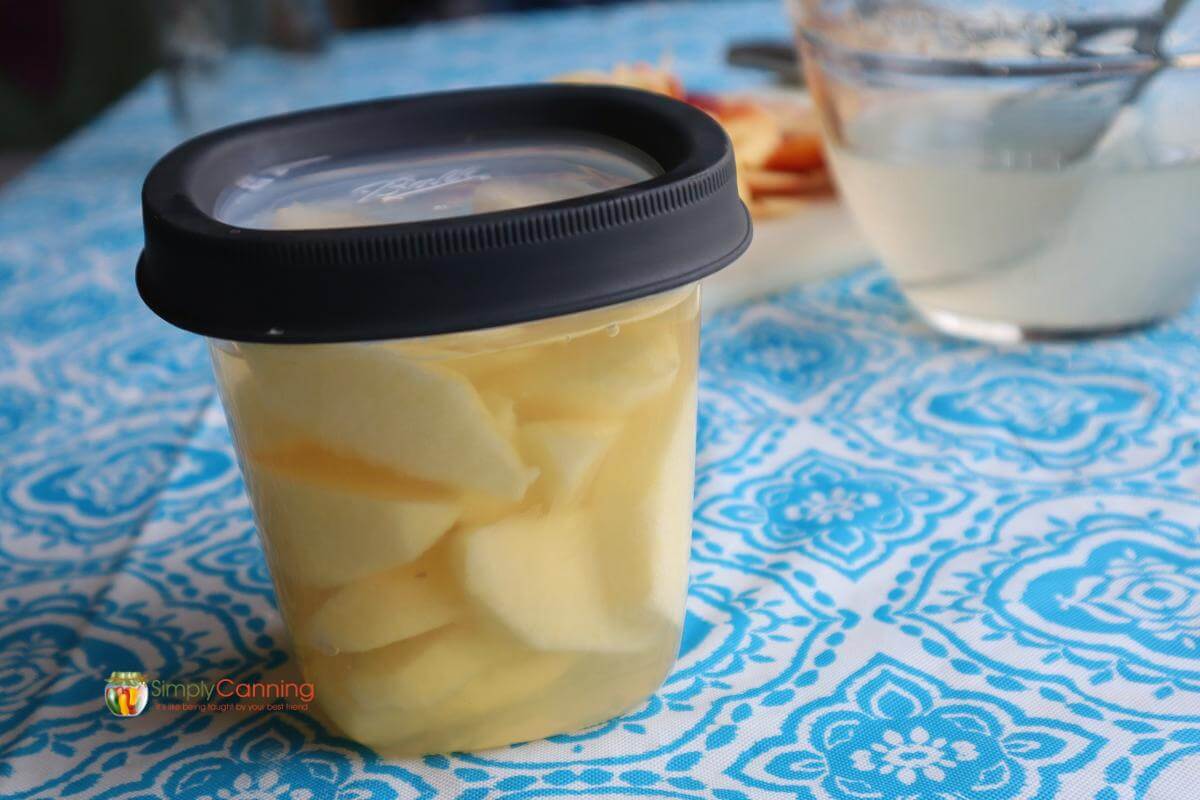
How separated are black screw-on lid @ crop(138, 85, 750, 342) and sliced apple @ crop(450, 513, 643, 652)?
0.08 metres

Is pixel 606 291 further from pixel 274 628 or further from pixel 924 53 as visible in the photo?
pixel 924 53

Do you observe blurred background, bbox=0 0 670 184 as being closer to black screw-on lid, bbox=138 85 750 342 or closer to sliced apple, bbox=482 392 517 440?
black screw-on lid, bbox=138 85 750 342

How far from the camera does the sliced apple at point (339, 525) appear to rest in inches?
15.5

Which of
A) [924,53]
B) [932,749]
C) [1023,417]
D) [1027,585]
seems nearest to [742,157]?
[924,53]

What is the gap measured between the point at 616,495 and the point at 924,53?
0.45 metres

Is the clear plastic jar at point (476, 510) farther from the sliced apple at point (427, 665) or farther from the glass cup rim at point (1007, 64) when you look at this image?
the glass cup rim at point (1007, 64)

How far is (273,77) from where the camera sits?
4.46 ft

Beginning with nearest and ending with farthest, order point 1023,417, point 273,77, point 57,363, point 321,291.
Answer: point 321,291
point 1023,417
point 57,363
point 273,77

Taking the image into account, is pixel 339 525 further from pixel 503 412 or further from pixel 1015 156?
pixel 1015 156

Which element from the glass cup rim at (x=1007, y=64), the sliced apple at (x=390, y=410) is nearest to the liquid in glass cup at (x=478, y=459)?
the sliced apple at (x=390, y=410)

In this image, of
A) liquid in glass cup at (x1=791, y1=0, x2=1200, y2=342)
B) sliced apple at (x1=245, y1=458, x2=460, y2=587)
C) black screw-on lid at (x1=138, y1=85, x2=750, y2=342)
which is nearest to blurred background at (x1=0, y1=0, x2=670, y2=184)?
liquid in glass cup at (x1=791, y1=0, x2=1200, y2=342)

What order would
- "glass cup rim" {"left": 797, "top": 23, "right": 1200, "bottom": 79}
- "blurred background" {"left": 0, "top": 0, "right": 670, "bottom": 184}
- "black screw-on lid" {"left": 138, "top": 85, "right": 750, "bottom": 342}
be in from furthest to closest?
"blurred background" {"left": 0, "top": 0, "right": 670, "bottom": 184} → "glass cup rim" {"left": 797, "top": 23, "right": 1200, "bottom": 79} → "black screw-on lid" {"left": 138, "top": 85, "right": 750, "bottom": 342}

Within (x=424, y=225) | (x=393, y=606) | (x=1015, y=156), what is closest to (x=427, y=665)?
(x=393, y=606)

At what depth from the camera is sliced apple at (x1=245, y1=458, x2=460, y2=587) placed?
0.39m
